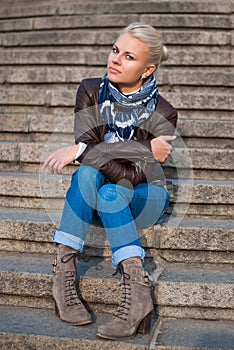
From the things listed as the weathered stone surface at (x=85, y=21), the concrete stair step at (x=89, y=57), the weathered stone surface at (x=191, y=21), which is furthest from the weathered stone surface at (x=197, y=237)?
the weathered stone surface at (x=85, y=21)

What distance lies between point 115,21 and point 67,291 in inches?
156

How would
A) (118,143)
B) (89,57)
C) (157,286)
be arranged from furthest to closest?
1. (89,57)
2. (118,143)
3. (157,286)

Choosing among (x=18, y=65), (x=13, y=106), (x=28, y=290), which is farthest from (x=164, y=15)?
(x=28, y=290)

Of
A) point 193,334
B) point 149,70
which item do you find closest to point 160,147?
point 149,70

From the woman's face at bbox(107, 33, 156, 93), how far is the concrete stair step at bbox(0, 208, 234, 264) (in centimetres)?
87

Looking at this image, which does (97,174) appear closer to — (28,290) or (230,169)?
(28,290)

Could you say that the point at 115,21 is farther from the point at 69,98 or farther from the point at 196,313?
the point at 196,313

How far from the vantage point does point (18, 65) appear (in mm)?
5586

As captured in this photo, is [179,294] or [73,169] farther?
[73,169]

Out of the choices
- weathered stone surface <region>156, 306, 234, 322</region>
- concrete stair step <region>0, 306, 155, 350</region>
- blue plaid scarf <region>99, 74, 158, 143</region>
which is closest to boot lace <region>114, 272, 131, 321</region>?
concrete stair step <region>0, 306, 155, 350</region>

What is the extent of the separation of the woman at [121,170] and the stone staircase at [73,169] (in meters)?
0.15

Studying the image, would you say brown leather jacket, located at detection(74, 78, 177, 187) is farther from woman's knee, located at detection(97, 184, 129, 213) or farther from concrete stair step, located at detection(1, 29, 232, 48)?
concrete stair step, located at detection(1, 29, 232, 48)

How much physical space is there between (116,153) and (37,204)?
98cm

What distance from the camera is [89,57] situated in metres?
5.38
